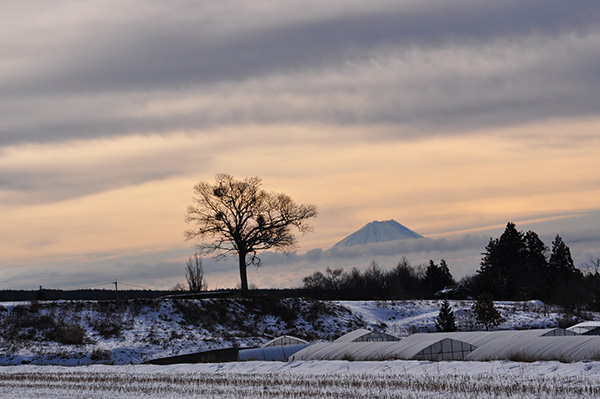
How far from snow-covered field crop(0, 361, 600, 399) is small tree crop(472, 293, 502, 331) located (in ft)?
149

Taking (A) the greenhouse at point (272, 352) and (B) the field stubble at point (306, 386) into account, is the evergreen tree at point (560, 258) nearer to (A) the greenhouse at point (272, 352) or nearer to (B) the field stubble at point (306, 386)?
(A) the greenhouse at point (272, 352)

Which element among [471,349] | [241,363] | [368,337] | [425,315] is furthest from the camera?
[425,315]

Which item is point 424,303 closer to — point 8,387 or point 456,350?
point 456,350

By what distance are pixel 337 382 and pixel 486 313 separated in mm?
55170

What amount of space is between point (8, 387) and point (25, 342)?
25062mm

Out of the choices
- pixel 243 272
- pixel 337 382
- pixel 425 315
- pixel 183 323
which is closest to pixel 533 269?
pixel 425 315

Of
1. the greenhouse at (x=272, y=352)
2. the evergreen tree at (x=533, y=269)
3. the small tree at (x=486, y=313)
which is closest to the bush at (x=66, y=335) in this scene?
the greenhouse at (x=272, y=352)

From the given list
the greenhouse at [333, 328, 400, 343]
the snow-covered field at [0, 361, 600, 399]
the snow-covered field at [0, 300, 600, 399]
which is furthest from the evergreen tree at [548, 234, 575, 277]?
the snow-covered field at [0, 361, 600, 399]

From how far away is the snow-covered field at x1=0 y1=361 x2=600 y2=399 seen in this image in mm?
20880

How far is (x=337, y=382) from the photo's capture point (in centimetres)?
2525

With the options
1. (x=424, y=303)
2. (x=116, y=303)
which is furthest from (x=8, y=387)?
(x=424, y=303)

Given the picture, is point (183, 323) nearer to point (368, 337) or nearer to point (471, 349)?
point (368, 337)

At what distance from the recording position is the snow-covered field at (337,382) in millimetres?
20880

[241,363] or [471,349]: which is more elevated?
[241,363]
